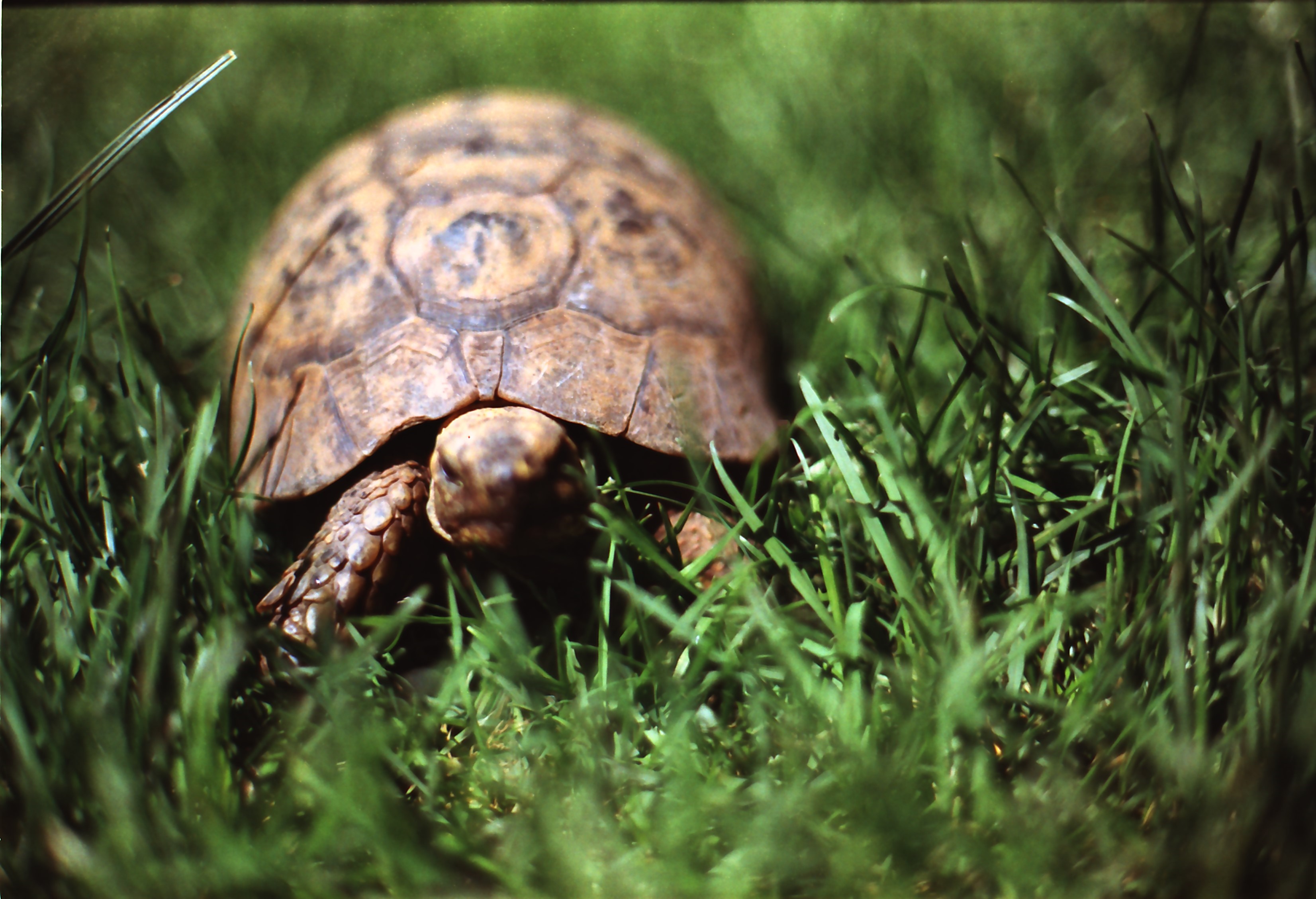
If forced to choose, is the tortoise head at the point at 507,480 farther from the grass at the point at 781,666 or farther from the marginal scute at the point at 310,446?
the marginal scute at the point at 310,446

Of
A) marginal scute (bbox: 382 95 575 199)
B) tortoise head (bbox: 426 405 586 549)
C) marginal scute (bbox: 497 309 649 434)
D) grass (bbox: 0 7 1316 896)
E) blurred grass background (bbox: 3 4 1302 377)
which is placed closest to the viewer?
grass (bbox: 0 7 1316 896)

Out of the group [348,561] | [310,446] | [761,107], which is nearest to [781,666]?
[348,561]

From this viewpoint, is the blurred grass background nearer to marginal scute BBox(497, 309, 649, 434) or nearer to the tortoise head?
marginal scute BBox(497, 309, 649, 434)

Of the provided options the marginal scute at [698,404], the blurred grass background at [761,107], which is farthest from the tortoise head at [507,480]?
the blurred grass background at [761,107]

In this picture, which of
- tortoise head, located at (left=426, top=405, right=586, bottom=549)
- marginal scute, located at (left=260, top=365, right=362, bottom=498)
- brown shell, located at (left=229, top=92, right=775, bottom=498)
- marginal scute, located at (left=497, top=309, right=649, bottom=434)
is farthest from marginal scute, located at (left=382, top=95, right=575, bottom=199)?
tortoise head, located at (left=426, top=405, right=586, bottom=549)

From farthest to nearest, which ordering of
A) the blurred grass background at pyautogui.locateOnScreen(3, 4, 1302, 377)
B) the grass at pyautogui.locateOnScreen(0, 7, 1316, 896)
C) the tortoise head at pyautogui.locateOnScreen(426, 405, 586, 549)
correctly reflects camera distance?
the blurred grass background at pyautogui.locateOnScreen(3, 4, 1302, 377)
the tortoise head at pyautogui.locateOnScreen(426, 405, 586, 549)
the grass at pyautogui.locateOnScreen(0, 7, 1316, 896)

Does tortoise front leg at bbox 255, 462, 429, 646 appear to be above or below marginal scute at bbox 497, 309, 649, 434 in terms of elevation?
below

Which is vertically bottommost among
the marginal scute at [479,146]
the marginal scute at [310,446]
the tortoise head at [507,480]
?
the tortoise head at [507,480]

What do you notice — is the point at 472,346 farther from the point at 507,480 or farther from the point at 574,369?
the point at 507,480
